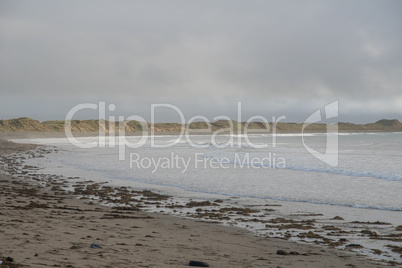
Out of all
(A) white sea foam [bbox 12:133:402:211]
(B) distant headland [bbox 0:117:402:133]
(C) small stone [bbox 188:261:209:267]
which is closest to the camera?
(C) small stone [bbox 188:261:209:267]

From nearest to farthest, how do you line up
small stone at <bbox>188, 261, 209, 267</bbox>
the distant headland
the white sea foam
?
small stone at <bbox>188, 261, 209, 267</bbox> < the white sea foam < the distant headland

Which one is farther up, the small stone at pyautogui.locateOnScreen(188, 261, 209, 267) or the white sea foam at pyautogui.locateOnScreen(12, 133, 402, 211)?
the small stone at pyautogui.locateOnScreen(188, 261, 209, 267)

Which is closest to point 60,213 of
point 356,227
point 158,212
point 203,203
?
point 158,212

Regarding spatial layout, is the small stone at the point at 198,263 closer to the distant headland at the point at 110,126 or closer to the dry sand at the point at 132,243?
the dry sand at the point at 132,243

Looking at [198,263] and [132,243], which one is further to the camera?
[132,243]

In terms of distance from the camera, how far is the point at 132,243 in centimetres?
643

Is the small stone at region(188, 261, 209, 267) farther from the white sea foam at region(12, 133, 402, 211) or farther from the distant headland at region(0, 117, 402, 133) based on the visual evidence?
the distant headland at region(0, 117, 402, 133)

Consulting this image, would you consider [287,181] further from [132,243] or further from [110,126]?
[110,126]

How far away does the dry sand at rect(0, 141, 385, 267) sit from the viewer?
523 cm

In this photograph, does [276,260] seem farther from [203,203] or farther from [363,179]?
[363,179]

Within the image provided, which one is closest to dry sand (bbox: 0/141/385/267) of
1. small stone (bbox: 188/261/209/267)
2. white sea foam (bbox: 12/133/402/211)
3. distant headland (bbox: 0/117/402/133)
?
small stone (bbox: 188/261/209/267)

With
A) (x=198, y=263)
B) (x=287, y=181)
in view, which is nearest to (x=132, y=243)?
(x=198, y=263)

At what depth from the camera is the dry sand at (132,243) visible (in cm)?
523

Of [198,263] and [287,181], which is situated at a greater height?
[198,263]
